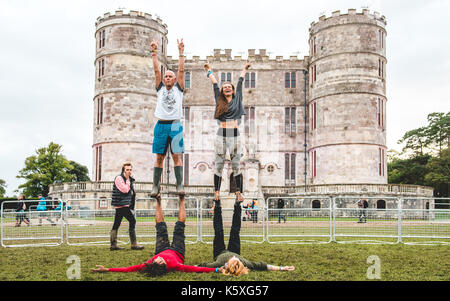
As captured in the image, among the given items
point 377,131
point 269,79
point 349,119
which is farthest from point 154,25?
point 377,131

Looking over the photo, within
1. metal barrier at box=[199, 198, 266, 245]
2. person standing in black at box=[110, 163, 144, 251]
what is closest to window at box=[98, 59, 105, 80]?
metal barrier at box=[199, 198, 266, 245]

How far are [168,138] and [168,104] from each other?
0.61 meters

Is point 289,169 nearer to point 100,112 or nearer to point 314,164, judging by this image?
point 314,164

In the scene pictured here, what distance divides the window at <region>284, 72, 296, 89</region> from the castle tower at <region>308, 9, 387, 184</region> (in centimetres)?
442

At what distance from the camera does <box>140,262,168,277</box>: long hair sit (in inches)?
247

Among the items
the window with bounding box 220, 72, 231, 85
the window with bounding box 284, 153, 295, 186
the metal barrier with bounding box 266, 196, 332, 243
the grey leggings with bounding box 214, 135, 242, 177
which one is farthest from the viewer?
the window with bounding box 220, 72, 231, 85

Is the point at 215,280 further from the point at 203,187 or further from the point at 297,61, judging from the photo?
the point at 297,61

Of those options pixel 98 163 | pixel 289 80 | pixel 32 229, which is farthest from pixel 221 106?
pixel 289 80

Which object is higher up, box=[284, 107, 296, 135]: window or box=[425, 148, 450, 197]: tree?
box=[284, 107, 296, 135]: window

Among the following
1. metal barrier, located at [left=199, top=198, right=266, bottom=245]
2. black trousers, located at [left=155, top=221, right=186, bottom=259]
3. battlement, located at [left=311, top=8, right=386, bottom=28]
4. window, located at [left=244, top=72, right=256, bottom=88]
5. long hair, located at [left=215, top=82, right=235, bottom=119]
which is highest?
battlement, located at [left=311, top=8, right=386, bottom=28]

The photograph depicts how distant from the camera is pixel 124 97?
3481 cm

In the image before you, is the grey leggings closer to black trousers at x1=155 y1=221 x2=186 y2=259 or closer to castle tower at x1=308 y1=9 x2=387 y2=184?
black trousers at x1=155 y1=221 x2=186 y2=259
